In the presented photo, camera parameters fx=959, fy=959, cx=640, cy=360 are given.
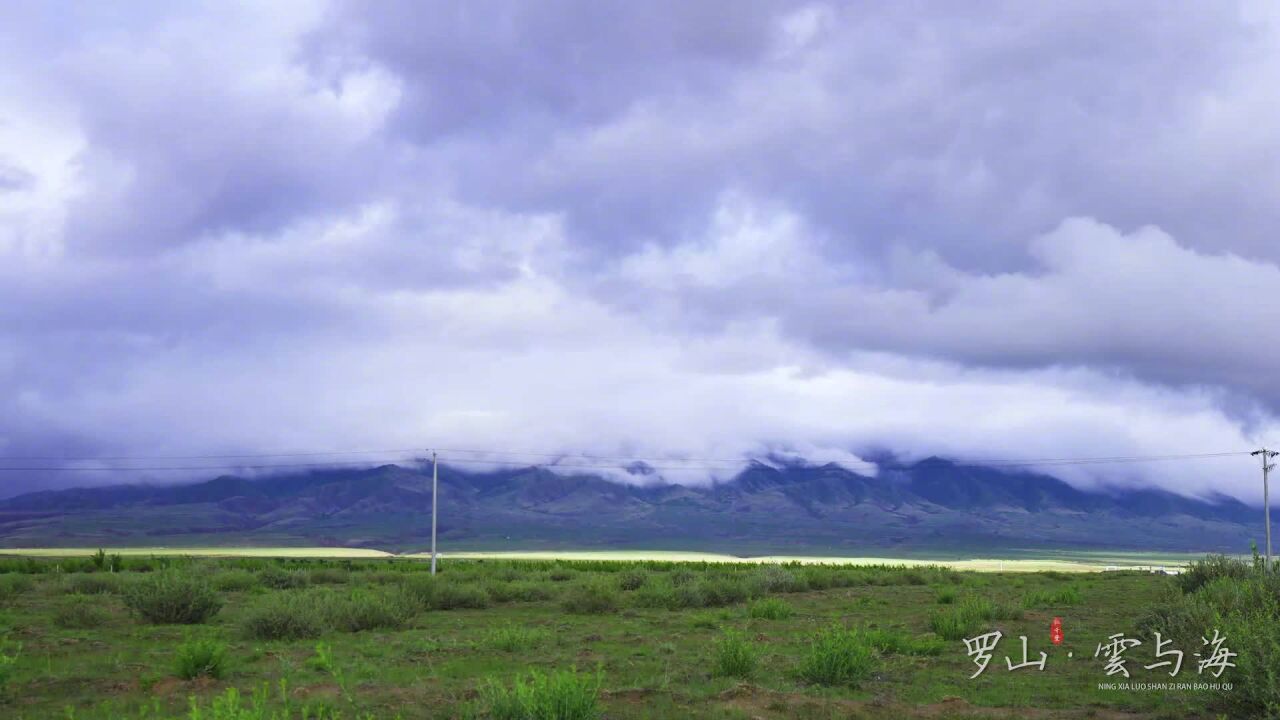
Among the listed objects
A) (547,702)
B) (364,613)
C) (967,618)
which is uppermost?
(547,702)

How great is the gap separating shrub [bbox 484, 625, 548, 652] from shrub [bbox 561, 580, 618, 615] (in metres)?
9.41

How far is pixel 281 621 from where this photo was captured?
25.7 meters

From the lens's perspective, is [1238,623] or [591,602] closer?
[1238,623]

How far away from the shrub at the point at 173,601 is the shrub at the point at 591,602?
484 inches

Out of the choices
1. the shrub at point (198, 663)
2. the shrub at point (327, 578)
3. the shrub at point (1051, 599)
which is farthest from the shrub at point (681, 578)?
the shrub at point (198, 663)

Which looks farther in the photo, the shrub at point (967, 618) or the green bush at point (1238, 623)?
the shrub at point (967, 618)

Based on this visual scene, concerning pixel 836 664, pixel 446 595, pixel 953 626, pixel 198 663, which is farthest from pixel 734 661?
pixel 446 595

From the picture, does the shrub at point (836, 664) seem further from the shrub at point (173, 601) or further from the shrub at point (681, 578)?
the shrub at point (681, 578)

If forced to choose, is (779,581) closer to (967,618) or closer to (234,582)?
(967,618)

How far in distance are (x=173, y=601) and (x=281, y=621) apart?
5975 mm

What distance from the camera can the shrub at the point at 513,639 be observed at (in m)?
23.8

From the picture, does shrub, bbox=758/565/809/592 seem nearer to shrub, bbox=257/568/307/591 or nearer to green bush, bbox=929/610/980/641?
green bush, bbox=929/610/980/641

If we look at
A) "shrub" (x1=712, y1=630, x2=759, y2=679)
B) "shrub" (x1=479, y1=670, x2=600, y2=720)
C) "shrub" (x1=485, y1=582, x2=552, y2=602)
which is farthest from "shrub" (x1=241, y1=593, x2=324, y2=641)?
"shrub" (x1=485, y1=582, x2=552, y2=602)

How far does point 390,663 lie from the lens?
21391mm
